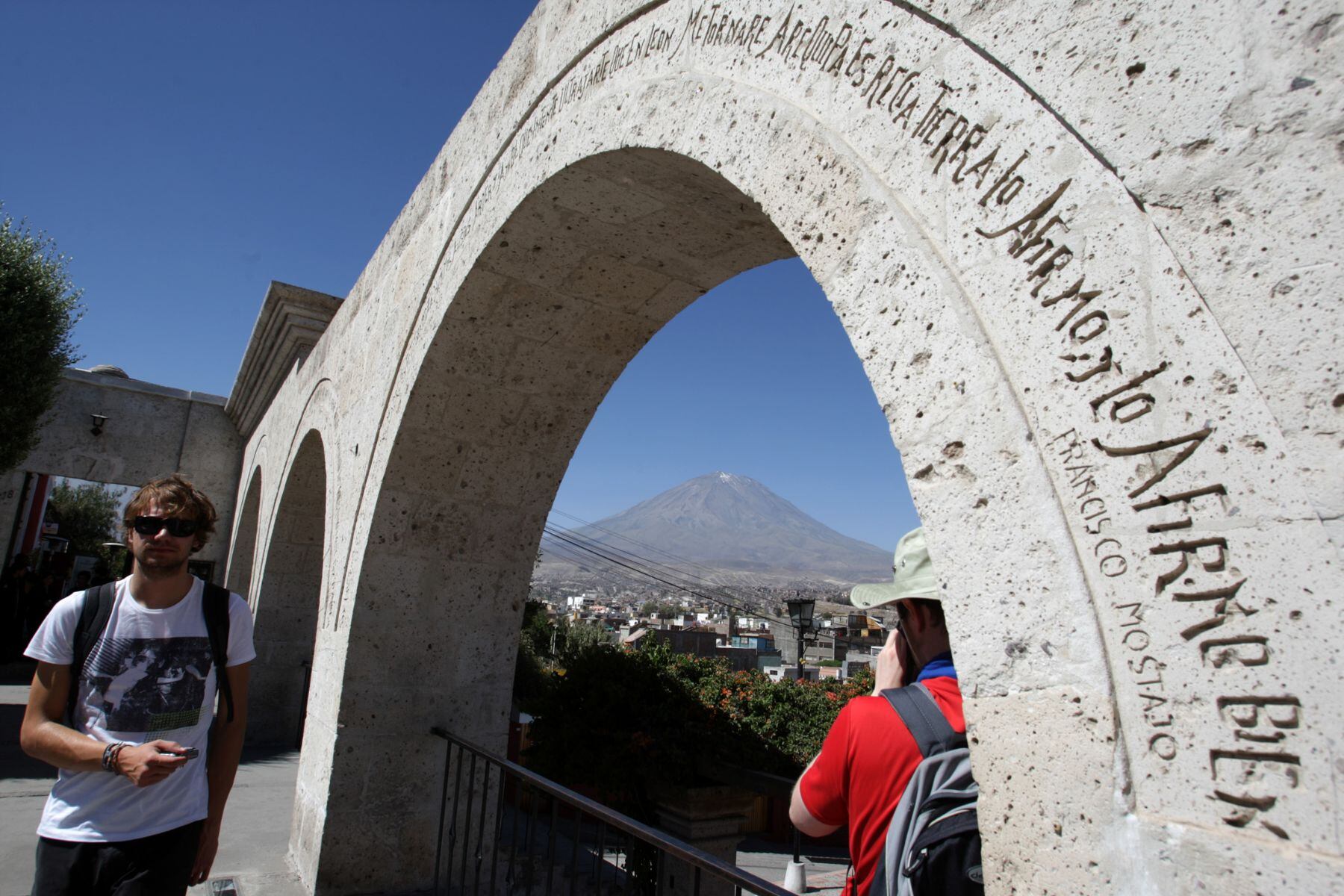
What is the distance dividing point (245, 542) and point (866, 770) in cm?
1105

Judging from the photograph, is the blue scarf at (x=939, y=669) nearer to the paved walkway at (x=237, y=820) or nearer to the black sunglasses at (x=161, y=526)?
the black sunglasses at (x=161, y=526)

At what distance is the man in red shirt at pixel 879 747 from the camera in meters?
1.33

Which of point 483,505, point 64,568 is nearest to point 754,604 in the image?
point 64,568

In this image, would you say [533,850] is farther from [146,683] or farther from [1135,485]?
[1135,485]

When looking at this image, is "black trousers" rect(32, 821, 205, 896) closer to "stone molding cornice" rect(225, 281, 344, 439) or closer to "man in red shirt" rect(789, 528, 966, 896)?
"man in red shirt" rect(789, 528, 966, 896)

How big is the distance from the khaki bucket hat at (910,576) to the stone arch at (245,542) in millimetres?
10486

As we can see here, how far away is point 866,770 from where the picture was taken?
53.4 inches

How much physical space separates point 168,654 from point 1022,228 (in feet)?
7.16

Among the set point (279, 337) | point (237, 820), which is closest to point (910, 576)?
point (237, 820)

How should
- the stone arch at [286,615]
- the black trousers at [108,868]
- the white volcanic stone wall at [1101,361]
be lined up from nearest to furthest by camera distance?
the white volcanic stone wall at [1101,361], the black trousers at [108,868], the stone arch at [286,615]

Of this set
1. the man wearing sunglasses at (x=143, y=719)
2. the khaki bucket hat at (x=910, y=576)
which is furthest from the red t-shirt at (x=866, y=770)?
the man wearing sunglasses at (x=143, y=719)

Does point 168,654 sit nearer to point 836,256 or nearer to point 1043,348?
point 836,256

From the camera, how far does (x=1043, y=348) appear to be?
3.87ft

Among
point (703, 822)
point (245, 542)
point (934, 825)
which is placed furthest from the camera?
point (245, 542)
